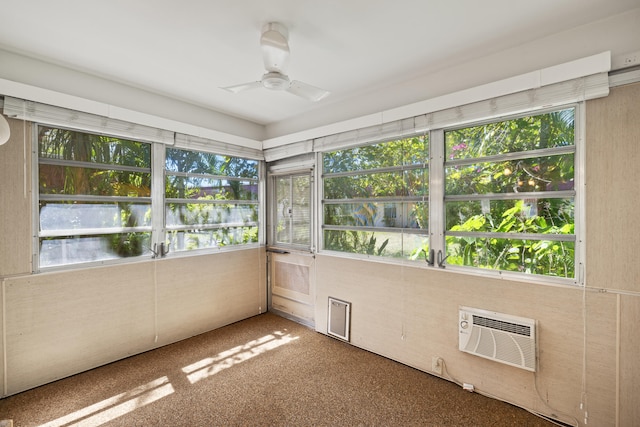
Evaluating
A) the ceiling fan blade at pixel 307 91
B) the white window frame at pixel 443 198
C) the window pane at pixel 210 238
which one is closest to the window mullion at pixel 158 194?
the window pane at pixel 210 238

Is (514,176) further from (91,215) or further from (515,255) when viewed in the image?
(91,215)

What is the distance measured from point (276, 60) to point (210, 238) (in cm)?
242

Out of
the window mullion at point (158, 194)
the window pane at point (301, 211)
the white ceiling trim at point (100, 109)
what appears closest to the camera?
the white ceiling trim at point (100, 109)

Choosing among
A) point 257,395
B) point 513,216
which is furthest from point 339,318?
point 513,216

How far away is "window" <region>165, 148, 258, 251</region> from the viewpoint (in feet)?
10.6

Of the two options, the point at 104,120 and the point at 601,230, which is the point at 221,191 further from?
the point at 601,230

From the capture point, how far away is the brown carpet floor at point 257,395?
201 cm

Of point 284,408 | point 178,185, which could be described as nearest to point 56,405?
point 284,408

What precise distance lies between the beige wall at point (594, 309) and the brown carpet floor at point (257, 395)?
0.71 ft

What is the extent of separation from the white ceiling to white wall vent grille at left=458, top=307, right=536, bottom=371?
2033 mm

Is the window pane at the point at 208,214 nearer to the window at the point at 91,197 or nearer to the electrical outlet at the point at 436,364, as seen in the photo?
the window at the point at 91,197

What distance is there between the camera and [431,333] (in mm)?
2529

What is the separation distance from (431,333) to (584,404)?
102 centimetres

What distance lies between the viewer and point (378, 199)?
2.96 m
